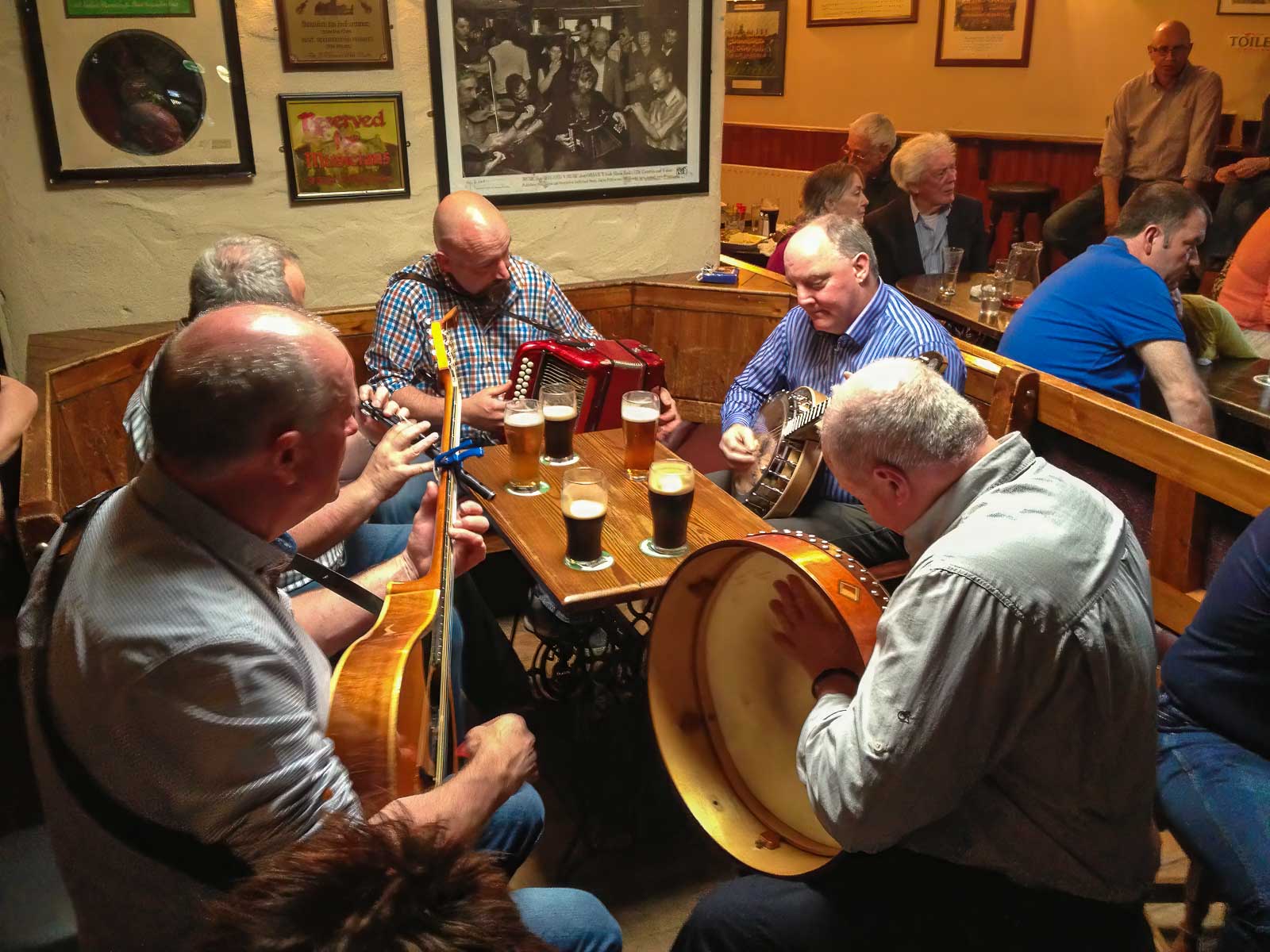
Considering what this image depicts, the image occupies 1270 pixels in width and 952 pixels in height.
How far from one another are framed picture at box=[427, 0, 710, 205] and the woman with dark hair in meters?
0.74

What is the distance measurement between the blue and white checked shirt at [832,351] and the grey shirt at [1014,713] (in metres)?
1.43

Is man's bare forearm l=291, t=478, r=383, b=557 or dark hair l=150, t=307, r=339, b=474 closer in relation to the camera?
dark hair l=150, t=307, r=339, b=474

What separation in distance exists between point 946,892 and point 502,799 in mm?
691

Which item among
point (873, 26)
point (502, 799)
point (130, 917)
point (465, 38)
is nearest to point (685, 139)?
point (465, 38)

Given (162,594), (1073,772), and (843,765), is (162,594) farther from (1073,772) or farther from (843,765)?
(1073,772)

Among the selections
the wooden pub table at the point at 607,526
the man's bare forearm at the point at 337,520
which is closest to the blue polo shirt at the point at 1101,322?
the wooden pub table at the point at 607,526

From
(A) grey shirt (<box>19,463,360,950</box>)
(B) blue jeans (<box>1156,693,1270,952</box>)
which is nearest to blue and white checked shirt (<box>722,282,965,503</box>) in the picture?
(B) blue jeans (<box>1156,693,1270,952</box>)

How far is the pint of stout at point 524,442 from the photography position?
2.38 metres

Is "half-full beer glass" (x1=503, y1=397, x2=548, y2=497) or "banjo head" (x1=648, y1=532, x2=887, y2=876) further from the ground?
"half-full beer glass" (x1=503, y1=397, x2=548, y2=497)

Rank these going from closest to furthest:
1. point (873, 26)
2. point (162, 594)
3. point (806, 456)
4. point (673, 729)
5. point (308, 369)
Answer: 1. point (162, 594)
2. point (308, 369)
3. point (673, 729)
4. point (806, 456)
5. point (873, 26)

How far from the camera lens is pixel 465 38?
144 inches

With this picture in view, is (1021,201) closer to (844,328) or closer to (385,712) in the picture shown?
(844,328)

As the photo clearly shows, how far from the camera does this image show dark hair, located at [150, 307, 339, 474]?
1.22 meters

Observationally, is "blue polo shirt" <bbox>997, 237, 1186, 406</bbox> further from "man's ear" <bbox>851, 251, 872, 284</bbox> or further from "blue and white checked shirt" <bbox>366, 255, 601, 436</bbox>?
"blue and white checked shirt" <bbox>366, 255, 601, 436</bbox>
